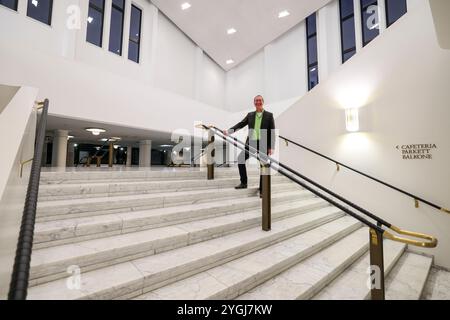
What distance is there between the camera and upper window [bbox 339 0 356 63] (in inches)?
330

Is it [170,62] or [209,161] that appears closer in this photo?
[209,161]

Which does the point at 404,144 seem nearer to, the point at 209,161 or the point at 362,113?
the point at 362,113

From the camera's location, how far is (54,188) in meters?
2.33

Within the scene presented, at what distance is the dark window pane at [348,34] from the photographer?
27.5 ft

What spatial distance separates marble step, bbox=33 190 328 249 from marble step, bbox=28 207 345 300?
383 mm

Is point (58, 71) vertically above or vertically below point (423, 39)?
above

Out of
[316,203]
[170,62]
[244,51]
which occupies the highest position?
[244,51]

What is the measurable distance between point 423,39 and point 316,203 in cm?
324

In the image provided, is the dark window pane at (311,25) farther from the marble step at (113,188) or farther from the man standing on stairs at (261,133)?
the marble step at (113,188)

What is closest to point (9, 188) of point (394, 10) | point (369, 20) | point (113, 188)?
point (113, 188)

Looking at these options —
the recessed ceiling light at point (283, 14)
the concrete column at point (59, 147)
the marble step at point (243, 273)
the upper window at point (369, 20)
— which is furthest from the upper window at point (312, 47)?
the concrete column at point (59, 147)

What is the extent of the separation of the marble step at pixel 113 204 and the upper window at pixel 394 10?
8759 millimetres
